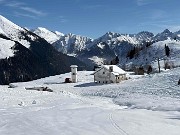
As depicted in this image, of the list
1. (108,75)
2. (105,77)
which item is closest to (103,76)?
(105,77)

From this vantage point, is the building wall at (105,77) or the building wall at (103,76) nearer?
the building wall at (105,77)

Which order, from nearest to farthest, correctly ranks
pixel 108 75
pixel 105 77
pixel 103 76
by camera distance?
pixel 108 75 → pixel 105 77 → pixel 103 76

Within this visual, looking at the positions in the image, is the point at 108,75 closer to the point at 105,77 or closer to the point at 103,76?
the point at 105,77

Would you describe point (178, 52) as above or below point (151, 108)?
above

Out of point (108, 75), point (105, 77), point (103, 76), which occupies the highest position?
point (108, 75)

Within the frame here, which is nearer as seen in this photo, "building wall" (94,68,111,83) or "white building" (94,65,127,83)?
"white building" (94,65,127,83)

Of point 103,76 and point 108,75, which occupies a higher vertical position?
point 108,75

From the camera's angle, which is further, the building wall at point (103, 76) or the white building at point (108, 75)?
the building wall at point (103, 76)

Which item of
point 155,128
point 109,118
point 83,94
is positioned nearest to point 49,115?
point 109,118

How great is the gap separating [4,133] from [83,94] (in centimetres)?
5146

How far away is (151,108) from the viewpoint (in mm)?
46969

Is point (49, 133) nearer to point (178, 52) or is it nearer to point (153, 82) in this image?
point (153, 82)

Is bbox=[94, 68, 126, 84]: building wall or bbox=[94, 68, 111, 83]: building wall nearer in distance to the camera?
bbox=[94, 68, 126, 84]: building wall

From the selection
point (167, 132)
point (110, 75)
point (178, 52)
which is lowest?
point (167, 132)
